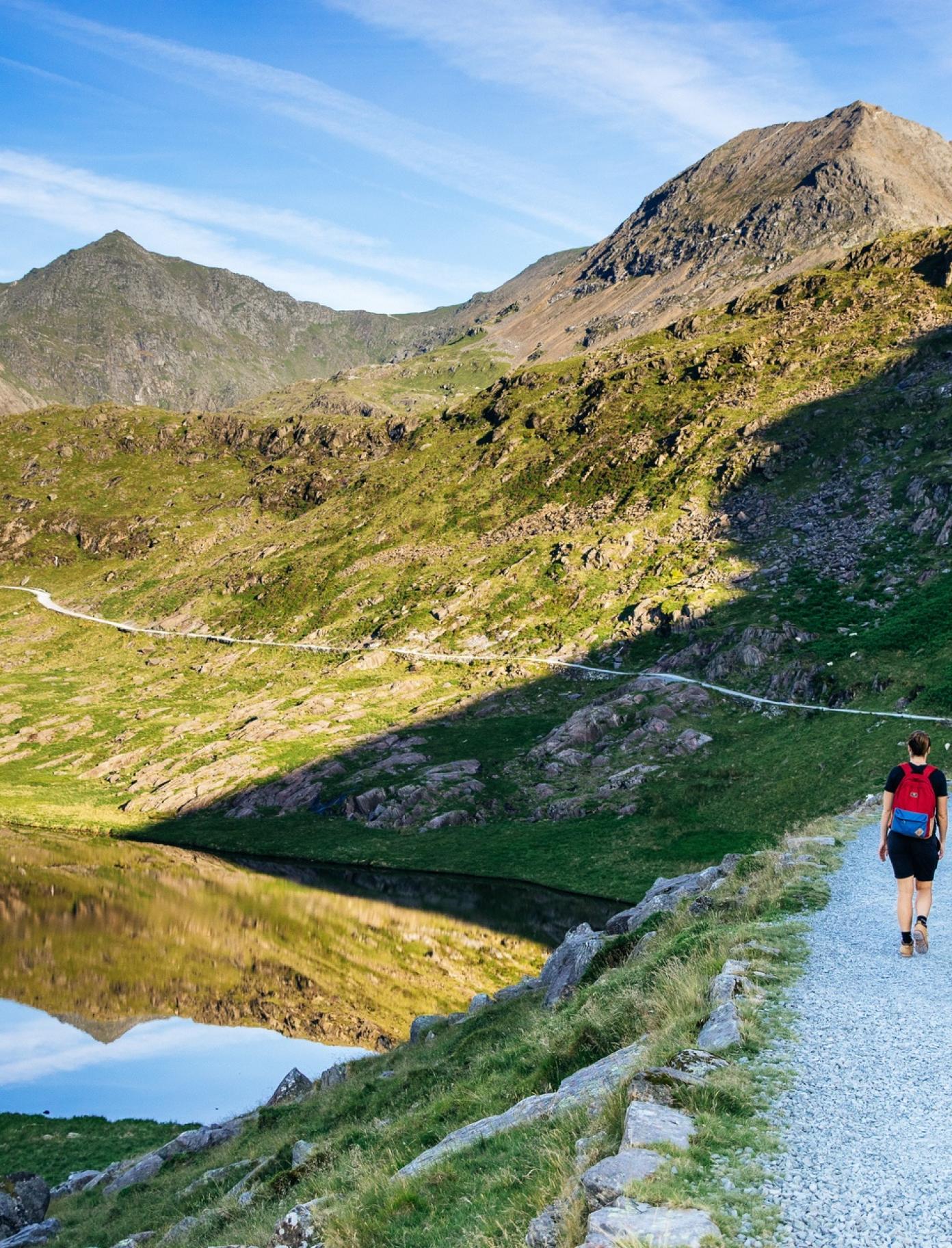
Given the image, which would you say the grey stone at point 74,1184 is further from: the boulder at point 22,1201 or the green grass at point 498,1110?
the green grass at point 498,1110

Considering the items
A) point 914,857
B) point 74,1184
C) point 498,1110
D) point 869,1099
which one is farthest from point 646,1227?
point 74,1184

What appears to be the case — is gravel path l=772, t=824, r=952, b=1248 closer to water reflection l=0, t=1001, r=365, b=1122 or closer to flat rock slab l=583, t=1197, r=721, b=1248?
flat rock slab l=583, t=1197, r=721, b=1248

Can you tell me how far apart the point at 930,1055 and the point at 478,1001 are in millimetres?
29239

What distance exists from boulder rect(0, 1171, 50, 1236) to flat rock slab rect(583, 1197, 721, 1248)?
33874 millimetres

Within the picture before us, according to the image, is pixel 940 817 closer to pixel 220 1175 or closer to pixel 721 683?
pixel 220 1175

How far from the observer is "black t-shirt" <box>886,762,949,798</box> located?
60.1 ft

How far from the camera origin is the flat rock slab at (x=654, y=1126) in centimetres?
1069

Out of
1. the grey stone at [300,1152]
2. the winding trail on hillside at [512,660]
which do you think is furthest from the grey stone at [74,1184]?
the winding trail on hillside at [512,660]

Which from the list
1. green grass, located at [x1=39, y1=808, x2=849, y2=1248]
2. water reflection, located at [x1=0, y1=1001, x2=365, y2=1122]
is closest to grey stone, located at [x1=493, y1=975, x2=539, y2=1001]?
green grass, located at [x1=39, y1=808, x2=849, y2=1248]

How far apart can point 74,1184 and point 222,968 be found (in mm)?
27135

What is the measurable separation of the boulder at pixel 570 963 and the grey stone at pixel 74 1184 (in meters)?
21.6

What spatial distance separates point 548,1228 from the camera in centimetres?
966

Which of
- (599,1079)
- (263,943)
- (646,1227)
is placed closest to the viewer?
(646,1227)

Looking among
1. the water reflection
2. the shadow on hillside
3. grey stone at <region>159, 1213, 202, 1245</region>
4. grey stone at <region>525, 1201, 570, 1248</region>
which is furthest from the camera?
the shadow on hillside
